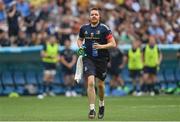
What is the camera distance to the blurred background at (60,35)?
28656mm

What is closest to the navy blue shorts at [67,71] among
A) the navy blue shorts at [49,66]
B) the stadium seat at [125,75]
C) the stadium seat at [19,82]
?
the navy blue shorts at [49,66]

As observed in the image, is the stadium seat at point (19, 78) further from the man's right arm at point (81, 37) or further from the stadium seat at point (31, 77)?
the man's right arm at point (81, 37)

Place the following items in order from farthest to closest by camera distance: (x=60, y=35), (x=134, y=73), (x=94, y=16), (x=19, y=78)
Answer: (x=60, y=35) → (x=19, y=78) → (x=134, y=73) → (x=94, y=16)

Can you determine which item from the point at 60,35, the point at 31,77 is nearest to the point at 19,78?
the point at 31,77

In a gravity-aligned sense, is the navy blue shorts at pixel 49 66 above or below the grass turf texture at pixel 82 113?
above

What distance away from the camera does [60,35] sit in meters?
29.2

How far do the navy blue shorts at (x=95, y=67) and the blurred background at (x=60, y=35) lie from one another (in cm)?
1212

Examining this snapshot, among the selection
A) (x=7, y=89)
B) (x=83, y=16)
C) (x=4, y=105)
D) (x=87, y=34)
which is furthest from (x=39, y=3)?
(x=87, y=34)

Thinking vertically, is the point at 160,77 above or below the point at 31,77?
below

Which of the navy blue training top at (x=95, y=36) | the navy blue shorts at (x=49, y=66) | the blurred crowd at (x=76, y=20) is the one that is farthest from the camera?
the blurred crowd at (x=76, y=20)

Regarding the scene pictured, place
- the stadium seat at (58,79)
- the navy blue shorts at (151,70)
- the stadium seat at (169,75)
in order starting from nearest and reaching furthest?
the navy blue shorts at (151,70) → the stadium seat at (58,79) → the stadium seat at (169,75)

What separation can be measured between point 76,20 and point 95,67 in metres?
14.2

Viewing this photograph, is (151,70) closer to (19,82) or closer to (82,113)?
(19,82)

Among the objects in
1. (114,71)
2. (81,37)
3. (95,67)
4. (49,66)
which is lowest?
(114,71)
